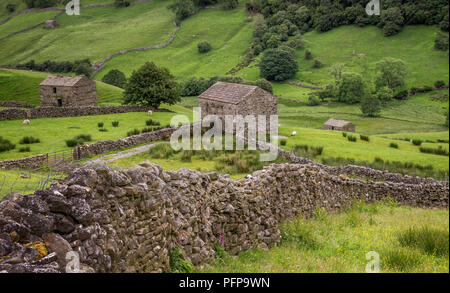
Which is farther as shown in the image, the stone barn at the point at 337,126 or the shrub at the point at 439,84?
the shrub at the point at 439,84

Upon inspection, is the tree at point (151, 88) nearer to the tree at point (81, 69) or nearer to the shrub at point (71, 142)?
the shrub at point (71, 142)

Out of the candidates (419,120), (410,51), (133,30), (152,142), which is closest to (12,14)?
(152,142)

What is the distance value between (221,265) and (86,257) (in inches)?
115

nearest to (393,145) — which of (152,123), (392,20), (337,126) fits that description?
(152,123)

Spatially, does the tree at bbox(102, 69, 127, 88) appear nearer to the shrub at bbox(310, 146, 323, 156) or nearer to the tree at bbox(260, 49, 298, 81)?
the tree at bbox(260, 49, 298, 81)

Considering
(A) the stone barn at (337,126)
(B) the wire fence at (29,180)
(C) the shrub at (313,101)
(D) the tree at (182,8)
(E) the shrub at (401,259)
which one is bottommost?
(C) the shrub at (313,101)

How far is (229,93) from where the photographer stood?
1512 inches

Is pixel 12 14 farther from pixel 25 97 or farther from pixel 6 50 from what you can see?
pixel 25 97

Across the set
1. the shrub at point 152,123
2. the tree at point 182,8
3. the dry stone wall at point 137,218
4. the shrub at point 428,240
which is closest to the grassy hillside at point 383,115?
the shrub at point 152,123

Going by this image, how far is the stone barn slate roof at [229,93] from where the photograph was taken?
37188mm

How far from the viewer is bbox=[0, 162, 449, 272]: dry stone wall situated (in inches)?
169

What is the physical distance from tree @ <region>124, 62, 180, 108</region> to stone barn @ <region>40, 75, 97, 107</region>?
5746mm

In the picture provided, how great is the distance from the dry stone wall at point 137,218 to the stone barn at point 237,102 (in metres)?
26.6
